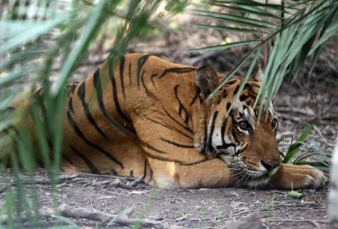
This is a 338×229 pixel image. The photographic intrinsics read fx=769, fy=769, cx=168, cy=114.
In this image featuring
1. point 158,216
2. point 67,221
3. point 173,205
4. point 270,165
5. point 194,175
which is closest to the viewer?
point 67,221

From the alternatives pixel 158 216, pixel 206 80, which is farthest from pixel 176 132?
pixel 158 216

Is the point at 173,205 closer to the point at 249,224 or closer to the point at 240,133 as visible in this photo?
the point at 240,133

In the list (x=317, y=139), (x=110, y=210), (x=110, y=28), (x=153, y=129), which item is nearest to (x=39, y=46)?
(x=110, y=28)

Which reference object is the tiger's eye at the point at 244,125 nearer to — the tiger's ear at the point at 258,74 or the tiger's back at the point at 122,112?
the tiger's back at the point at 122,112

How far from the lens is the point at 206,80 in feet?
14.7

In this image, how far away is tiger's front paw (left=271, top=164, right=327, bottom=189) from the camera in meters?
4.30

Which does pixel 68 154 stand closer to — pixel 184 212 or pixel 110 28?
pixel 184 212

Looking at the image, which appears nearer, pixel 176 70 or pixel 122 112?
pixel 122 112

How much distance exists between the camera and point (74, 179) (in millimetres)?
4484

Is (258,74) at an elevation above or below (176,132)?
above

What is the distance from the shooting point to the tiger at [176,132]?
4352mm

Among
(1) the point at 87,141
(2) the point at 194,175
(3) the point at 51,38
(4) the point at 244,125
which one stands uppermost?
(3) the point at 51,38

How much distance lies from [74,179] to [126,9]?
2.65 metres

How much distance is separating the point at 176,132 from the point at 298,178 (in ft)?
2.47
